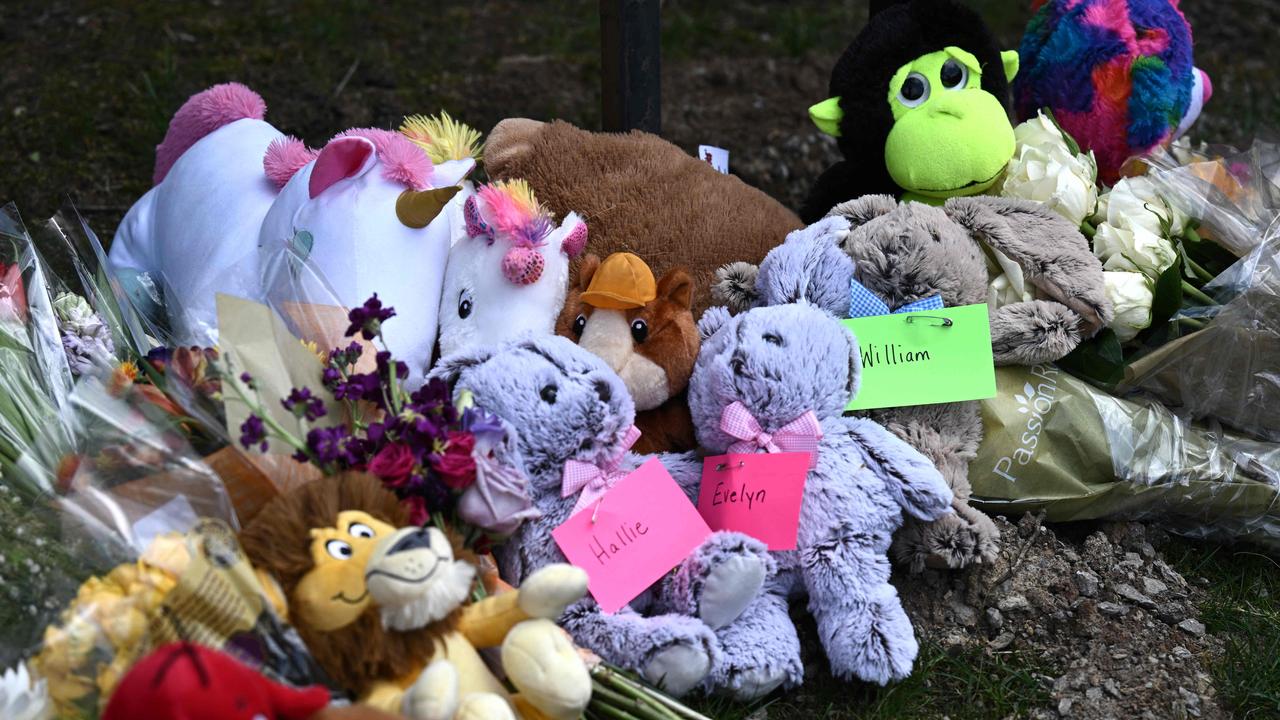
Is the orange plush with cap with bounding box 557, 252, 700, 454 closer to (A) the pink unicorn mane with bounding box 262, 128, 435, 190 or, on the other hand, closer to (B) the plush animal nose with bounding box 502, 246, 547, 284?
(B) the plush animal nose with bounding box 502, 246, 547, 284

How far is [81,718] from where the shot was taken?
4.28ft

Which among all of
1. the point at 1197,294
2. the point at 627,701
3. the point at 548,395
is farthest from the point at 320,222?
the point at 1197,294

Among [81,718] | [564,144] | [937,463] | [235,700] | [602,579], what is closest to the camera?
[235,700]

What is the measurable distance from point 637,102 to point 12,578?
→ 155cm

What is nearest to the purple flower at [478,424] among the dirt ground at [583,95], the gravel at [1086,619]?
the dirt ground at [583,95]

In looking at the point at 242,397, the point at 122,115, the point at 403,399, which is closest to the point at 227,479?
the point at 242,397

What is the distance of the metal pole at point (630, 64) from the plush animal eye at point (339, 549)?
137cm

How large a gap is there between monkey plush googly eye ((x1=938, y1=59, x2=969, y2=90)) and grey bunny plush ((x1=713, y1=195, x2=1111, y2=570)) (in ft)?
0.95

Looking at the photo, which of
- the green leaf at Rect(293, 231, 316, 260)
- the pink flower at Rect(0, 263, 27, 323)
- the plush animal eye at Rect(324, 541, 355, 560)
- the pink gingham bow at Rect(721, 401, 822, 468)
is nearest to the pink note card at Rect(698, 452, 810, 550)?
the pink gingham bow at Rect(721, 401, 822, 468)

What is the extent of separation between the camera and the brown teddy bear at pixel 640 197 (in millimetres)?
1999

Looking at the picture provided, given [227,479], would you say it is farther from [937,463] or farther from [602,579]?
[937,463]

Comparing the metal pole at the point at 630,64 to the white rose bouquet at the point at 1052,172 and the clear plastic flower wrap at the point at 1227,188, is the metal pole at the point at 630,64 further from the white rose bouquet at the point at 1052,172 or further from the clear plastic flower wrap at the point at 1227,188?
the clear plastic flower wrap at the point at 1227,188

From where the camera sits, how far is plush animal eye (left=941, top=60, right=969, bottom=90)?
84.6 inches

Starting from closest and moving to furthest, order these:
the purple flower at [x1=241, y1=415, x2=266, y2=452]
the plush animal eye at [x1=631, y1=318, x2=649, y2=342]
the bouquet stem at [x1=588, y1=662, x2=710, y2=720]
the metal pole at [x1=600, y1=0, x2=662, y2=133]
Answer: the purple flower at [x1=241, y1=415, x2=266, y2=452] < the bouquet stem at [x1=588, y1=662, x2=710, y2=720] < the plush animal eye at [x1=631, y1=318, x2=649, y2=342] < the metal pole at [x1=600, y1=0, x2=662, y2=133]
